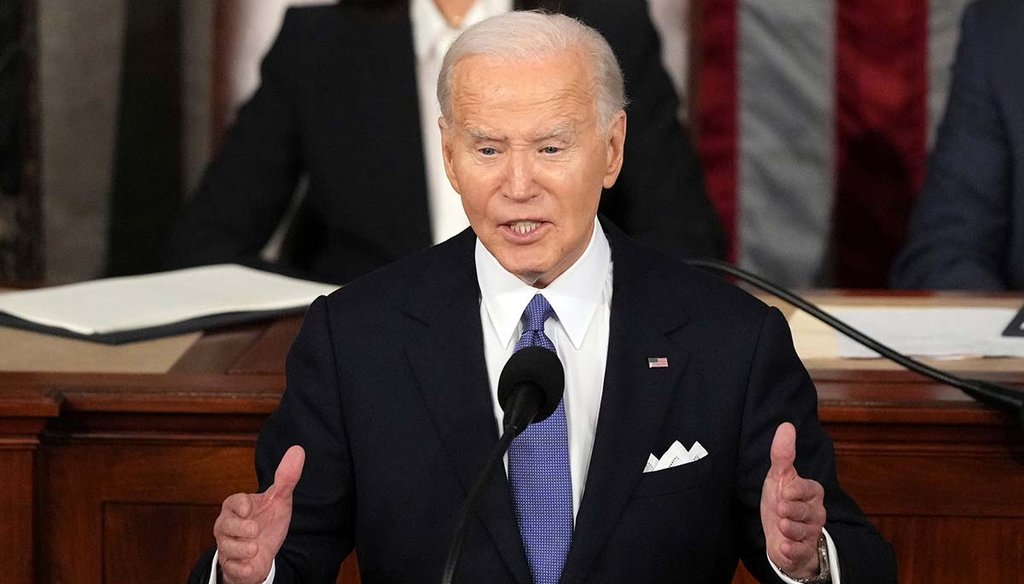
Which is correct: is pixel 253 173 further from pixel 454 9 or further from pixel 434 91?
pixel 454 9

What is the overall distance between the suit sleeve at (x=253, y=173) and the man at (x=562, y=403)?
1283 mm

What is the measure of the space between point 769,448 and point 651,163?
4.24 feet

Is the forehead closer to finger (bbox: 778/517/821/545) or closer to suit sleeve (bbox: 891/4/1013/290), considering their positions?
finger (bbox: 778/517/821/545)

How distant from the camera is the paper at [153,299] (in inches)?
75.7

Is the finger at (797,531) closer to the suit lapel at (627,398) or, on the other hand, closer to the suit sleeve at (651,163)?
the suit lapel at (627,398)

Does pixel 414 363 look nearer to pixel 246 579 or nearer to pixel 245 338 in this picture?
pixel 246 579

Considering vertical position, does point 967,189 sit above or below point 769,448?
below

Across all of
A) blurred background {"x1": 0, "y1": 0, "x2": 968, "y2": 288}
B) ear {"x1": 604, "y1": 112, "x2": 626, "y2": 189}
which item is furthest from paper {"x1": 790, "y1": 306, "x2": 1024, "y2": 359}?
blurred background {"x1": 0, "y1": 0, "x2": 968, "y2": 288}

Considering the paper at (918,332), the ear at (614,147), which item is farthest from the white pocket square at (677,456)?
the paper at (918,332)

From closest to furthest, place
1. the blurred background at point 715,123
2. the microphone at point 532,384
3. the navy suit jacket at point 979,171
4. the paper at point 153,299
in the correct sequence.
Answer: the microphone at point 532,384
the paper at point 153,299
the navy suit jacket at point 979,171
the blurred background at point 715,123

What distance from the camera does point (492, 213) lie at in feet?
4.33

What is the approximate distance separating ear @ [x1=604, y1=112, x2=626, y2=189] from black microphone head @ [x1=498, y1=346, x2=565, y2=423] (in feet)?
0.84

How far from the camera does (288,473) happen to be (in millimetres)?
1224

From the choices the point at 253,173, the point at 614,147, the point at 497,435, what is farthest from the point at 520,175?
the point at 253,173
